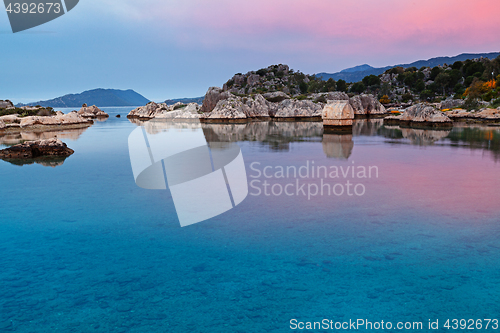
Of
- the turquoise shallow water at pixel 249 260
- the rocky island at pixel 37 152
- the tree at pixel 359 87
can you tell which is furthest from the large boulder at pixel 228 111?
the tree at pixel 359 87

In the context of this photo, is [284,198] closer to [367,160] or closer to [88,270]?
[88,270]

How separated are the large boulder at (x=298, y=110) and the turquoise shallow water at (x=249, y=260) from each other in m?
55.4

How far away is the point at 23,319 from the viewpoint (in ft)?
16.5

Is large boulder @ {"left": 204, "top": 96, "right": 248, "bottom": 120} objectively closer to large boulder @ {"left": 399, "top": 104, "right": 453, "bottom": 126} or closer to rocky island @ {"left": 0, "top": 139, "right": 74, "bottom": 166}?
large boulder @ {"left": 399, "top": 104, "right": 453, "bottom": 126}

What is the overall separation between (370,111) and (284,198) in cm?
7370

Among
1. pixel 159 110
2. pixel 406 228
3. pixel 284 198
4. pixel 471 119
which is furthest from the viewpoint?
pixel 159 110

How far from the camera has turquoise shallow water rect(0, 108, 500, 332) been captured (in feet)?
16.7

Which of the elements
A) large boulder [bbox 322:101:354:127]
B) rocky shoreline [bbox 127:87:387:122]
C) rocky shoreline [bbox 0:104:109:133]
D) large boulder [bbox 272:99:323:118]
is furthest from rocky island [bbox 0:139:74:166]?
large boulder [bbox 272:99:323:118]

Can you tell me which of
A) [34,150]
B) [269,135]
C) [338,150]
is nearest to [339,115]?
[269,135]

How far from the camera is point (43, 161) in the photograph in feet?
65.4

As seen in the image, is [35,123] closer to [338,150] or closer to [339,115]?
[339,115]

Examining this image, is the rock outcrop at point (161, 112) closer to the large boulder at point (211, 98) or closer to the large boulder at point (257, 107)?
the large boulder at point (211, 98)

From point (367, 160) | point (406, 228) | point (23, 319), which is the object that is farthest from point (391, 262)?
point (367, 160)

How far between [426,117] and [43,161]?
39.9 m
